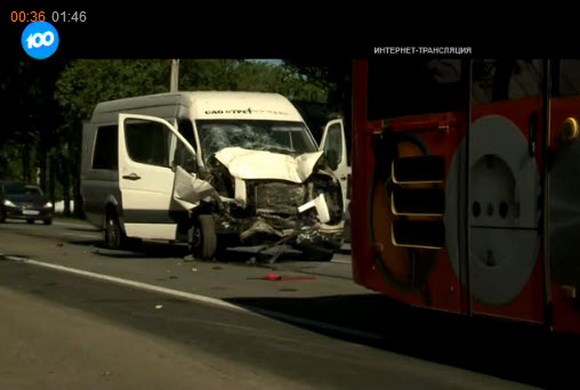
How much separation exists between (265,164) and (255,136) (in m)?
1.16

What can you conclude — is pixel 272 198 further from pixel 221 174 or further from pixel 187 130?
pixel 187 130

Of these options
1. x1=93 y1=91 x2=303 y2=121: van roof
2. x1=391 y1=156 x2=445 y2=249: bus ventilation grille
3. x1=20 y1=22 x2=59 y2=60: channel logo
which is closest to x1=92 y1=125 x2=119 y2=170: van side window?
x1=93 y1=91 x2=303 y2=121: van roof

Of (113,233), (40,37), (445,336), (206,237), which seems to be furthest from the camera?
(113,233)

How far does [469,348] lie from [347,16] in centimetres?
308

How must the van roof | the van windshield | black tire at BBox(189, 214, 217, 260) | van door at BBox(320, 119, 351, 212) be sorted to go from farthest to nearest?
the van roof → the van windshield → van door at BBox(320, 119, 351, 212) → black tire at BBox(189, 214, 217, 260)

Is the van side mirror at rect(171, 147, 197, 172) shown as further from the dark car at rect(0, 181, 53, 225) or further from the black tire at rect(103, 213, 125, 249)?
the dark car at rect(0, 181, 53, 225)

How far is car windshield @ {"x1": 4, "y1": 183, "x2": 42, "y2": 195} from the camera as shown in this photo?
40031mm

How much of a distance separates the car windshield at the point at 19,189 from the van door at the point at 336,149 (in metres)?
24.6

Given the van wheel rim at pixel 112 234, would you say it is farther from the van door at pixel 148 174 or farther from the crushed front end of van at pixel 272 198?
the crushed front end of van at pixel 272 198

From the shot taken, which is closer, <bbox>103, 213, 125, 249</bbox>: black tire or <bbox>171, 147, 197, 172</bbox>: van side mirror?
<bbox>171, 147, 197, 172</bbox>: van side mirror

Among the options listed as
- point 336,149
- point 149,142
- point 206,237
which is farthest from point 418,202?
point 149,142

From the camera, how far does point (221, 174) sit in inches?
664

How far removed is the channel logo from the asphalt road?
→ 8.74 feet

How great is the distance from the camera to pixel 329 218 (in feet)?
54.4
